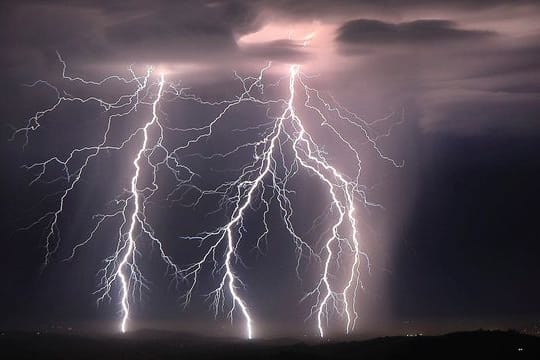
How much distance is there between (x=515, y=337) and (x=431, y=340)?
→ 3.53m

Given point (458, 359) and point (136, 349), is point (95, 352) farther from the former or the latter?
point (458, 359)

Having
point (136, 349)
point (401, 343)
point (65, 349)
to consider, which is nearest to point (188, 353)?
point (136, 349)

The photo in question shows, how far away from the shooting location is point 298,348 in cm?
3841

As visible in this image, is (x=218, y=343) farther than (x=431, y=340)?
Yes

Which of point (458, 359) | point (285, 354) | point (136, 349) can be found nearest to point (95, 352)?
point (136, 349)

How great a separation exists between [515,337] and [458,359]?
3.82m

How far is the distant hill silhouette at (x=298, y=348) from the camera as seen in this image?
33562 mm

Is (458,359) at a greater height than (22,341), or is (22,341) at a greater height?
(22,341)

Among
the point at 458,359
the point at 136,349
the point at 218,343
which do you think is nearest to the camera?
the point at 458,359

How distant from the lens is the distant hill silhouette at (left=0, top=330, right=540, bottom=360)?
110 ft

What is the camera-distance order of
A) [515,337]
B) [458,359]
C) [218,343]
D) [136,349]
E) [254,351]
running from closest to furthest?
[458,359]
[515,337]
[254,351]
[136,349]
[218,343]

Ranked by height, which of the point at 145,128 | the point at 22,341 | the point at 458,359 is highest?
the point at 145,128

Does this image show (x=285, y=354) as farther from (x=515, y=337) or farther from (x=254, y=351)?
(x=515, y=337)

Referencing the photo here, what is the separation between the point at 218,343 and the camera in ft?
152
